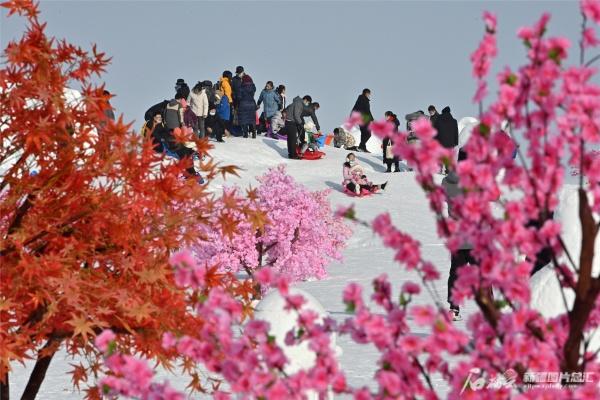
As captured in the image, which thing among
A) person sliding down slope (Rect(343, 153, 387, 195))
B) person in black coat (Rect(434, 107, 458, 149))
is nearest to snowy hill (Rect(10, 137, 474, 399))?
person sliding down slope (Rect(343, 153, 387, 195))

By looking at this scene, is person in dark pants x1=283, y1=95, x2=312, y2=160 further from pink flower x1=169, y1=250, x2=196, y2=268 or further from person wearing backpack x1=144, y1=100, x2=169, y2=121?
pink flower x1=169, y1=250, x2=196, y2=268

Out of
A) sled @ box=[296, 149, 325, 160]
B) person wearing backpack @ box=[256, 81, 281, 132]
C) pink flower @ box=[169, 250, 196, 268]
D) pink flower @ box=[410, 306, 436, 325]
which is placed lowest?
pink flower @ box=[410, 306, 436, 325]

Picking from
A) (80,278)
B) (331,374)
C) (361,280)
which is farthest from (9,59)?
(361,280)

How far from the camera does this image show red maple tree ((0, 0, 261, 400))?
25.4 feet

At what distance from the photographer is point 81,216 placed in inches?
317

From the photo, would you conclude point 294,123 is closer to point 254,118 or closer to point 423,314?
point 254,118

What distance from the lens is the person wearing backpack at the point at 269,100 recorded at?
37.5 m

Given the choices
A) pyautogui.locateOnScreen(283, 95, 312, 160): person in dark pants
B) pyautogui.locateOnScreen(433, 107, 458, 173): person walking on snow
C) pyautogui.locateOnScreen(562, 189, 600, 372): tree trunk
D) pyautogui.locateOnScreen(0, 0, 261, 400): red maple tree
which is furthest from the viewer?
pyautogui.locateOnScreen(283, 95, 312, 160): person in dark pants

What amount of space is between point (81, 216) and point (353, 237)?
59.8ft

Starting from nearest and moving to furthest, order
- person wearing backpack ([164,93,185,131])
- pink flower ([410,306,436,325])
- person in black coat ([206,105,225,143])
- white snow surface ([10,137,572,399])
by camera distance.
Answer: pink flower ([410,306,436,325]) → white snow surface ([10,137,572,399]) → person wearing backpack ([164,93,185,131]) → person in black coat ([206,105,225,143])

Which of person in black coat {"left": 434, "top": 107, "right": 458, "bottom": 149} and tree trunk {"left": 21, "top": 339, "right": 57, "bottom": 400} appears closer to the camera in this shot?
tree trunk {"left": 21, "top": 339, "right": 57, "bottom": 400}

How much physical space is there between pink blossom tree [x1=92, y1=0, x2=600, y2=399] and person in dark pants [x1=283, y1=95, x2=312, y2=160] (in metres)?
30.6

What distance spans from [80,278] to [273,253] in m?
13.6

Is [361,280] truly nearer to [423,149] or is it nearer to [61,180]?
[61,180]
